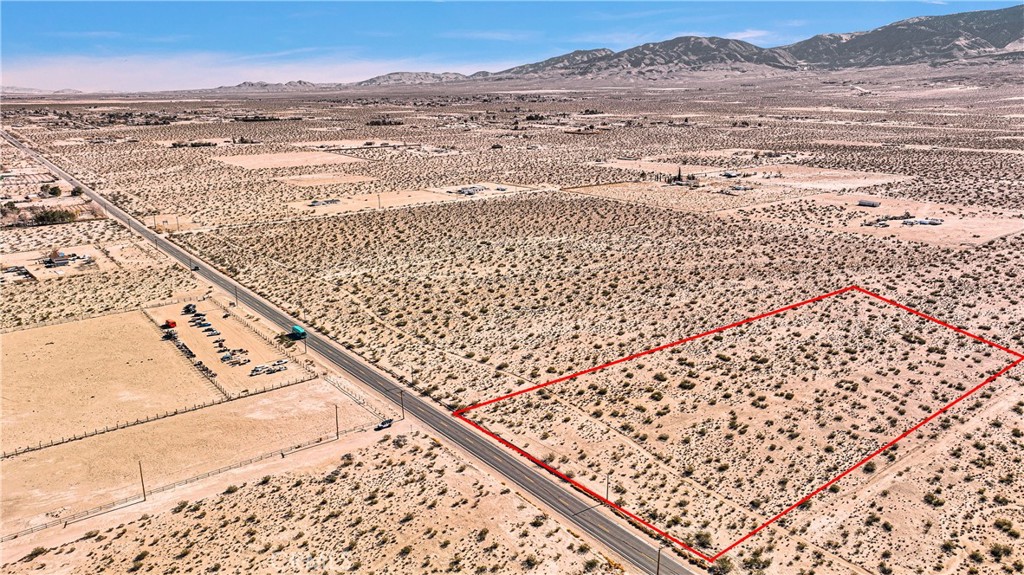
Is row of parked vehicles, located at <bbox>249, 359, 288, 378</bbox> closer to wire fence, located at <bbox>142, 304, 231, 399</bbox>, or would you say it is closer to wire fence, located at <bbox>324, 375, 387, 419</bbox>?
wire fence, located at <bbox>142, 304, 231, 399</bbox>

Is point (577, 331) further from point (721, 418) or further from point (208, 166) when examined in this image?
point (208, 166)

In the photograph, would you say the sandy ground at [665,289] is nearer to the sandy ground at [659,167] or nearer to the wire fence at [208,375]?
the sandy ground at [659,167]

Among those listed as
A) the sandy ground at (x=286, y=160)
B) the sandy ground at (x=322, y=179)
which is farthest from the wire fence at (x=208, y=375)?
the sandy ground at (x=286, y=160)

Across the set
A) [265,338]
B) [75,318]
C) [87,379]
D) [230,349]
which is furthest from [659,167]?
[87,379]

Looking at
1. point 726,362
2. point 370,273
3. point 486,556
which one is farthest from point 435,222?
point 486,556

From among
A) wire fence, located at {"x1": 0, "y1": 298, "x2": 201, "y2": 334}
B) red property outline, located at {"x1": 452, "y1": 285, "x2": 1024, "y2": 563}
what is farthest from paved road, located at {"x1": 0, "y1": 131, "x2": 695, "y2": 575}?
wire fence, located at {"x1": 0, "y1": 298, "x2": 201, "y2": 334}

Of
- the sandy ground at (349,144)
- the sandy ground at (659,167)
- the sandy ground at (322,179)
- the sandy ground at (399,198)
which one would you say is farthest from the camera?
the sandy ground at (349,144)
